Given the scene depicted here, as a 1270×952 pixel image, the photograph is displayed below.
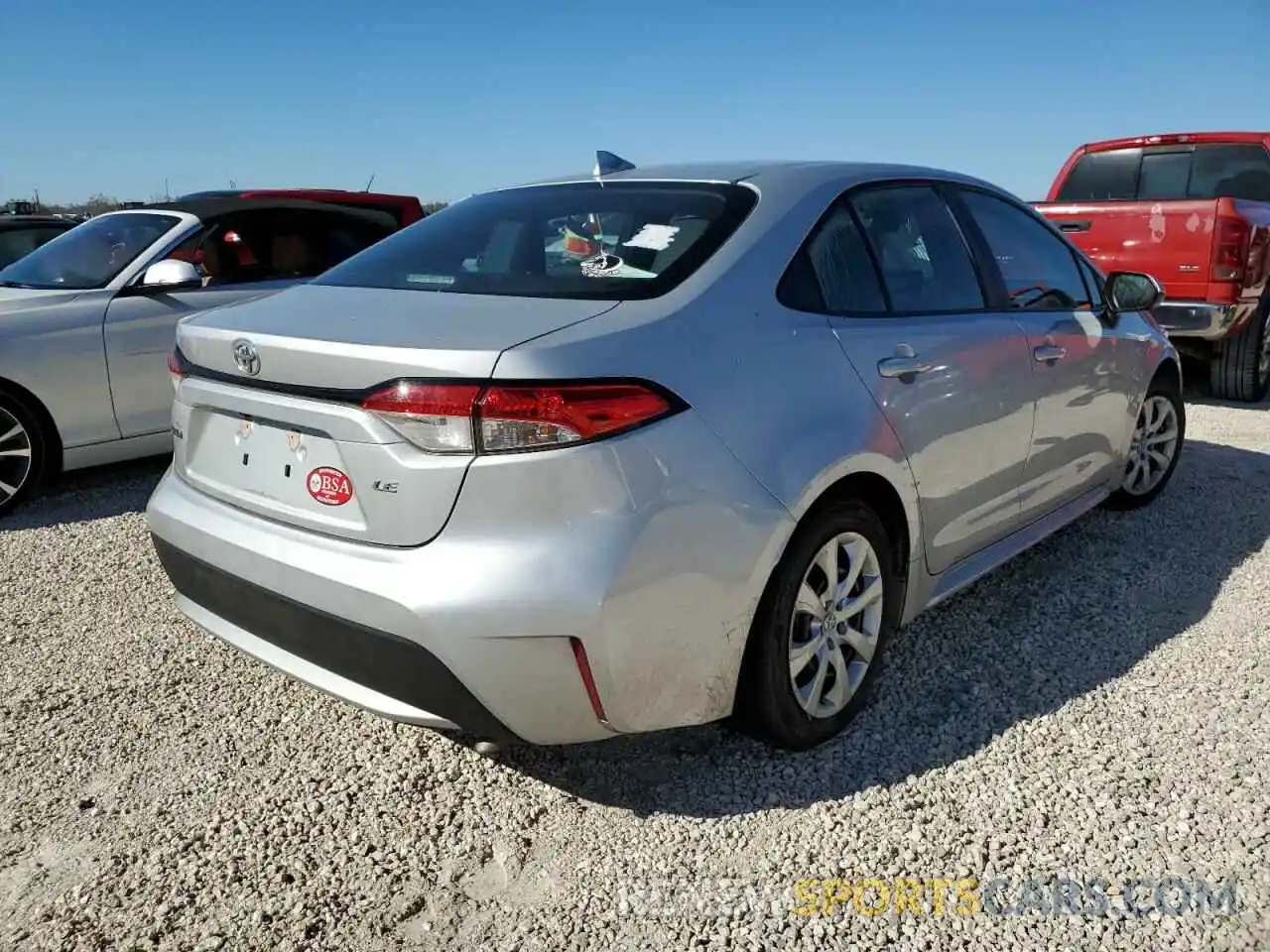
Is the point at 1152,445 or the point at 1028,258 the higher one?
the point at 1028,258

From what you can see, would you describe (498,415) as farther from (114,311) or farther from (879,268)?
(114,311)

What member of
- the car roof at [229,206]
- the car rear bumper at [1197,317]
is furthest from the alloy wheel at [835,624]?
the car rear bumper at [1197,317]

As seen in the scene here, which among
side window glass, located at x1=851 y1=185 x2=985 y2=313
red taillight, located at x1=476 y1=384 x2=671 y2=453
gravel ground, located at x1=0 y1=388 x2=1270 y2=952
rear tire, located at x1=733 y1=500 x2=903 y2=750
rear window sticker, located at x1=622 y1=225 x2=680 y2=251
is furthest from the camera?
side window glass, located at x1=851 y1=185 x2=985 y2=313

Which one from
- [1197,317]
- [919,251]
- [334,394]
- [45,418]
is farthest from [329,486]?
[1197,317]

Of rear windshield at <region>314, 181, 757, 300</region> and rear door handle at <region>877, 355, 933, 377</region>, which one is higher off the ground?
rear windshield at <region>314, 181, 757, 300</region>

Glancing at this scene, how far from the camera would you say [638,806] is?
2.48 m

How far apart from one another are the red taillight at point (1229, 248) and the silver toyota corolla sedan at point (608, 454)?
435cm

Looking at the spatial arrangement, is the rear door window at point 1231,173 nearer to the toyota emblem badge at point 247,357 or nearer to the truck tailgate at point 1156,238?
the truck tailgate at point 1156,238

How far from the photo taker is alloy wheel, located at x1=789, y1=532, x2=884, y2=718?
2.56 metres

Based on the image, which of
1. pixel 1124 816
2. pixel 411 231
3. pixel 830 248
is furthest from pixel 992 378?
pixel 411 231

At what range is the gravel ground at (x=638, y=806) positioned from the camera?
209 cm

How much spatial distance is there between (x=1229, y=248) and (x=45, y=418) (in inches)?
284

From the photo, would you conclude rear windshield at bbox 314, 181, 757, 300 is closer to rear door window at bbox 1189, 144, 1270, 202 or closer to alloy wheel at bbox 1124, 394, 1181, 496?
alloy wheel at bbox 1124, 394, 1181, 496

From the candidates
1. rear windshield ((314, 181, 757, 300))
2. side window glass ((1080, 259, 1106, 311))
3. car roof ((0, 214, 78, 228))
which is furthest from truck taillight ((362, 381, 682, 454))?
car roof ((0, 214, 78, 228))
